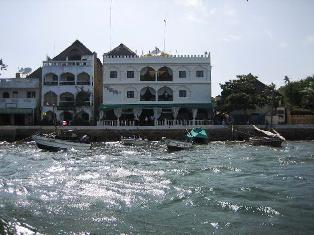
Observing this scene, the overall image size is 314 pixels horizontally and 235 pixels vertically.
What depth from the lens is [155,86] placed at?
57.7 metres

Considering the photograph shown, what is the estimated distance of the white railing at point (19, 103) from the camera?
190ft

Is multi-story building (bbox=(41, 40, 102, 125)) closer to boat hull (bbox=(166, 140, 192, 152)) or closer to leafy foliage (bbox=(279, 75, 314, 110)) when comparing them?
boat hull (bbox=(166, 140, 192, 152))

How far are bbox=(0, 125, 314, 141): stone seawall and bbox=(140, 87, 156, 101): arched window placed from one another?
916 cm

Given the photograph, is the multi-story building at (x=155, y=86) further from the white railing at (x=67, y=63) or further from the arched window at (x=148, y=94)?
the white railing at (x=67, y=63)

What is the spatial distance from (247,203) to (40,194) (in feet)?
24.9

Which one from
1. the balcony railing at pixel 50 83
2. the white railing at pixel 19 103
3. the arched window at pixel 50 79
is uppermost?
the arched window at pixel 50 79

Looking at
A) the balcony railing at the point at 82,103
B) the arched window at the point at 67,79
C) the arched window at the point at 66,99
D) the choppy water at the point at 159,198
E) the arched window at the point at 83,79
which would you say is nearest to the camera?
the choppy water at the point at 159,198

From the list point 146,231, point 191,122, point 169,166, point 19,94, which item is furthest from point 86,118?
point 146,231

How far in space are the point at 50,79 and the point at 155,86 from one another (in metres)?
14.2

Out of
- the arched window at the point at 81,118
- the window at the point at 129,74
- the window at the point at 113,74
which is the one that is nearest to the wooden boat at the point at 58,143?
the arched window at the point at 81,118

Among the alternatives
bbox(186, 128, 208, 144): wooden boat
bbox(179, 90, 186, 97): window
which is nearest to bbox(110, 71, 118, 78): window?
bbox(179, 90, 186, 97): window

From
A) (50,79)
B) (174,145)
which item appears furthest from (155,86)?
(174,145)

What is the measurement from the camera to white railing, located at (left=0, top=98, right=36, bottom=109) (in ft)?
190

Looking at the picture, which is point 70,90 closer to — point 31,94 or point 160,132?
point 31,94
